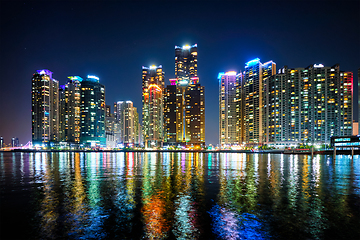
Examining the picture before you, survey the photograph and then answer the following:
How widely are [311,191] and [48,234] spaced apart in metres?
27.2

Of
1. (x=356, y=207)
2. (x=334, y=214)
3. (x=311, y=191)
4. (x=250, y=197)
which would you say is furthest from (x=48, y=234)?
(x=311, y=191)

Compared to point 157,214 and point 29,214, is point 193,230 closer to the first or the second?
point 157,214

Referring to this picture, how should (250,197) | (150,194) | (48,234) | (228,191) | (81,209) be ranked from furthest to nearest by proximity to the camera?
(228,191) < (150,194) < (250,197) < (81,209) < (48,234)

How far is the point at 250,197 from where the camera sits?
2344cm

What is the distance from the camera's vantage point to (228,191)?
26.7 meters

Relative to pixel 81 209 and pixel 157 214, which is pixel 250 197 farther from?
pixel 81 209

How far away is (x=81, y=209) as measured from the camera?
19.4 metres

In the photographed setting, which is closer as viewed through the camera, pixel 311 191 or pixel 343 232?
pixel 343 232

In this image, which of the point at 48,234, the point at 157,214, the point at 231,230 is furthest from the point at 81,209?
the point at 231,230

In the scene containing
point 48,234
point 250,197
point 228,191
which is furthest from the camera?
point 228,191

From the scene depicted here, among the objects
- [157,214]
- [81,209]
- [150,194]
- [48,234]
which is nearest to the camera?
[48,234]

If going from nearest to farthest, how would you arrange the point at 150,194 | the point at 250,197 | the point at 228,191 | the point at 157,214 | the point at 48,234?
the point at 48,234 → the point at 157,214 → the point at 250,197 → the point at 150,194 → the point at 228,191

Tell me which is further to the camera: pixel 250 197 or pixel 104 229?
pixel 250 197

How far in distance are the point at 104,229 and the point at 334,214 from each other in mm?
17680
